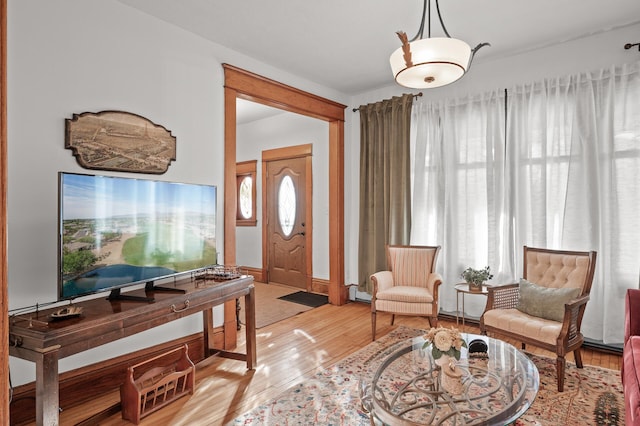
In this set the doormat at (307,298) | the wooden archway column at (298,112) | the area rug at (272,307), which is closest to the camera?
the wooden archway column at (298,112)

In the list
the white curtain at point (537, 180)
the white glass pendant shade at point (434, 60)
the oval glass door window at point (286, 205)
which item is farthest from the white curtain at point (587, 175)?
the oval glass door window at point (286, 205)

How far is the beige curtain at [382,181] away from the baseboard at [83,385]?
2.75m

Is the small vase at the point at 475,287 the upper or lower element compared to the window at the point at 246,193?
lower

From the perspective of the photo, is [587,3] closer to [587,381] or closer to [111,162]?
[587,381]

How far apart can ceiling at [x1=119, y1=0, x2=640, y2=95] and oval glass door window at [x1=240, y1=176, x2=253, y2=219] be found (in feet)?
10.3

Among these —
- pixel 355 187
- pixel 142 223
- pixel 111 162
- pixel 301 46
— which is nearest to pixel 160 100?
pixel 111 162

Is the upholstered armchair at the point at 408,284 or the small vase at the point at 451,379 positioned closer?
the small vase at the point at 451,379

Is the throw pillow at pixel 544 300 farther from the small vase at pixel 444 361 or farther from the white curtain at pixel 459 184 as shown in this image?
the small vase at pixel 444 361

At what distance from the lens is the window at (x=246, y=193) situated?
256 inches

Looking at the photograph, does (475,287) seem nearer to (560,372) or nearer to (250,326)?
(560,372)

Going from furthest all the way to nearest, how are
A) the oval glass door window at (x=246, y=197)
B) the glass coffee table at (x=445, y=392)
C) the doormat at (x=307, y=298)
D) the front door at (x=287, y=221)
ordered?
the oval glass door window at (x=246, y=197) → the front door at (x=287, y=221) → the doormat at (x=307, y=298) → the glass coffee table at (x=445, y=392)

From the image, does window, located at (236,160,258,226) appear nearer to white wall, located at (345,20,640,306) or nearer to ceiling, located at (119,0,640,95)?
white wall, located at (345,20,640,306)

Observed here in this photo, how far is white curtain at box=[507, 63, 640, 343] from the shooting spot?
10.3 ft

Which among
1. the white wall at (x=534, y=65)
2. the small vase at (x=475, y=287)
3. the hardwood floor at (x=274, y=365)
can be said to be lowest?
the hardwood floor at (x=274, y=365)
